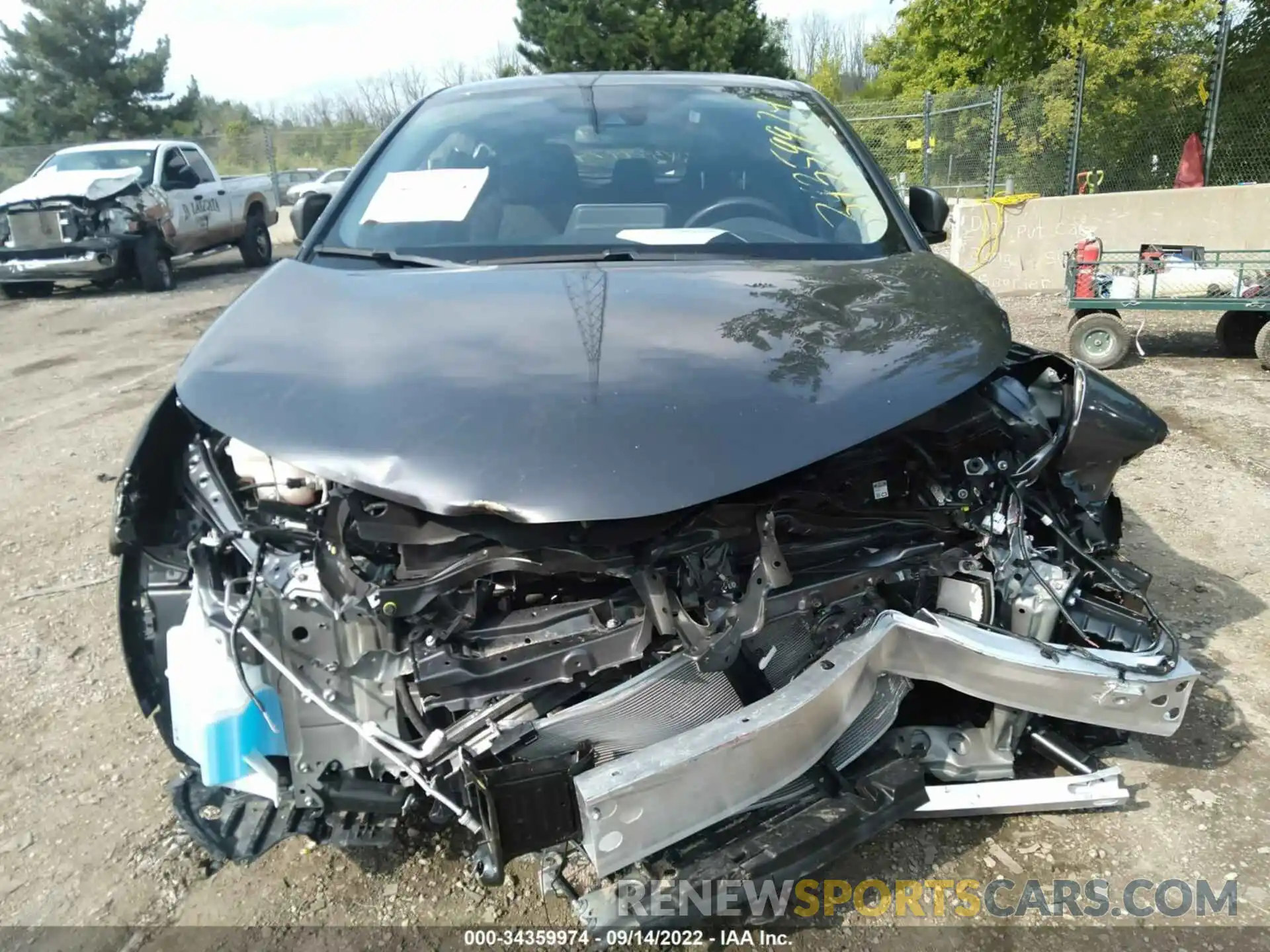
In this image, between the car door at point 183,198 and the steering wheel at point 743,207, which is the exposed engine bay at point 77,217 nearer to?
the car door at point 183,198

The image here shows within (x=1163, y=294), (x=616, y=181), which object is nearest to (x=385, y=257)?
(x=616, y=181)

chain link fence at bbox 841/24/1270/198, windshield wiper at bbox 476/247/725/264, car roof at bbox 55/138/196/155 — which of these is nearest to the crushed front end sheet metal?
car roof at bbox 55/138/196/155

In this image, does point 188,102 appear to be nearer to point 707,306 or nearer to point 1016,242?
point 1016,242

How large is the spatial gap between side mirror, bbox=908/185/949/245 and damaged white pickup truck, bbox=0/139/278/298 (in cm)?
1050

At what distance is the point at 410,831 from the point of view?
2381mm

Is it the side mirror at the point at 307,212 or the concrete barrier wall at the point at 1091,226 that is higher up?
the side mirror at the point at 307,212

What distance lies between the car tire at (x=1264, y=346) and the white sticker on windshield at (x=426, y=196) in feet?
21.2

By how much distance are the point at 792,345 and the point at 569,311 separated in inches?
20.8

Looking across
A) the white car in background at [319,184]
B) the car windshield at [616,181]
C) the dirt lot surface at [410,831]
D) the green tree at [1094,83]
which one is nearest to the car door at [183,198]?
the white car in background at [319,184]

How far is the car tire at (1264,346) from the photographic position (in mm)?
6785

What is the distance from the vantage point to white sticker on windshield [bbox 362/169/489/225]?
2861 millimetres

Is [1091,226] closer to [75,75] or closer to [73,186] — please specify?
[73,186]

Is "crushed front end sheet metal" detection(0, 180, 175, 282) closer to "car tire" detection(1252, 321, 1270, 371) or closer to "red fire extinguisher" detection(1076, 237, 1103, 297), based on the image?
"red fire extinguisher" detection(1076, 237, 1103, 297)

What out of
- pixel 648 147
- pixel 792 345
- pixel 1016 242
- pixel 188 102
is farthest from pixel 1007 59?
pixel 188 102
